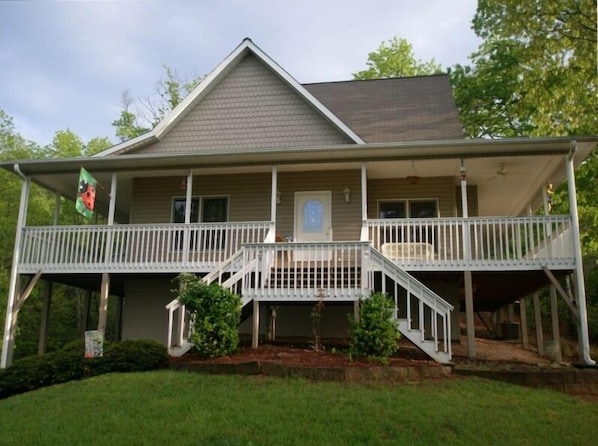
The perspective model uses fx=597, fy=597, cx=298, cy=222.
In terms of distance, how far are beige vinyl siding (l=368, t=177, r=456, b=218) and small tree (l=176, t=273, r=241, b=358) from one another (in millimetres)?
6035

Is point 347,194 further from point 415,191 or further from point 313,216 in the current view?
point 415,191

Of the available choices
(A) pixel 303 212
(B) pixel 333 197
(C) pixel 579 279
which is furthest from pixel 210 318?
(C) pixel 579 279

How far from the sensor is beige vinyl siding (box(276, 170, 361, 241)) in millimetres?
15289

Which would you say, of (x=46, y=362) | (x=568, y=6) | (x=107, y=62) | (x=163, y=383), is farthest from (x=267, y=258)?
(x=568, y=6)

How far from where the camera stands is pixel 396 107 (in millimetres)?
17234

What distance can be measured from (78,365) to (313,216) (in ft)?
23.2

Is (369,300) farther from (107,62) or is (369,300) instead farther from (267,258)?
(107,62)

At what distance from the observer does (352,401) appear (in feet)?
26.8

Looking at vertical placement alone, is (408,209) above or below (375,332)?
above

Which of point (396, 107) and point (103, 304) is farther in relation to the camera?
point (396, 107)

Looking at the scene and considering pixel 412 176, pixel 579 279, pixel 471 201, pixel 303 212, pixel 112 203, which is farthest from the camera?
pixel 471 201

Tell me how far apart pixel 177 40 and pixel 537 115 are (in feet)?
37.6

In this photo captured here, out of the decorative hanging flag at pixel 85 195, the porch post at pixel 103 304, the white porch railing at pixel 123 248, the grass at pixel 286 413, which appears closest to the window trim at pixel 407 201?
the white porch railing at pixel 123 248

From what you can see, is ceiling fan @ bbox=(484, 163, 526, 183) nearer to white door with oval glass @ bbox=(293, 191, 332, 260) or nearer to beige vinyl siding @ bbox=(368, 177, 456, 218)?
beige vinyl siding @ bbox=(368, 177, 456, 218)
